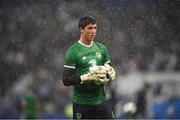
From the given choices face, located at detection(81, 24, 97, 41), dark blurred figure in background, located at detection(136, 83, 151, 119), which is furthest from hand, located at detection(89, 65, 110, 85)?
dark blurred figure in background, located at detection(136, 83, 151, 119)

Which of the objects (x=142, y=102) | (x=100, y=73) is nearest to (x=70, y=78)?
(x=100, y=73)

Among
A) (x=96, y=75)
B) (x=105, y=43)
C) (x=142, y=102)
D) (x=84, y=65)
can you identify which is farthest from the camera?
(x=105, y=43)

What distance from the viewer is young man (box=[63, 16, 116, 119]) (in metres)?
8.50

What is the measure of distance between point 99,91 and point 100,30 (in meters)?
14.6

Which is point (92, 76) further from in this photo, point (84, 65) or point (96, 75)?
point (84, 65)

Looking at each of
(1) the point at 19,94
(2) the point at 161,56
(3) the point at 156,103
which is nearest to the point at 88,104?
(3) the point at 156,103

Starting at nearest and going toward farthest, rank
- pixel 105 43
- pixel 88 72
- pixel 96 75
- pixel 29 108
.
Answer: pixel 96 75 → pixel 88 72 → pixel 29 108 → pixel 105 43

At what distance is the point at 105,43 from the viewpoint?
21.6 m

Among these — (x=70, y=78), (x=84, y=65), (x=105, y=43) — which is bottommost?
(x=70, y=78)

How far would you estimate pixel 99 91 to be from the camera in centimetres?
858

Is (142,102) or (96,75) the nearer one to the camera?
(96,75)

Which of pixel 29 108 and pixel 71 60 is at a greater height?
pixel 71 60

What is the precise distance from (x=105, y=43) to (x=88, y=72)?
13.1m

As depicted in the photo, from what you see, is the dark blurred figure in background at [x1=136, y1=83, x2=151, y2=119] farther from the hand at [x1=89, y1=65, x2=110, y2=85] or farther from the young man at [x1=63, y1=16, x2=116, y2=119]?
the hand at [x1=89, y1=65, x2=110, y2=85]
